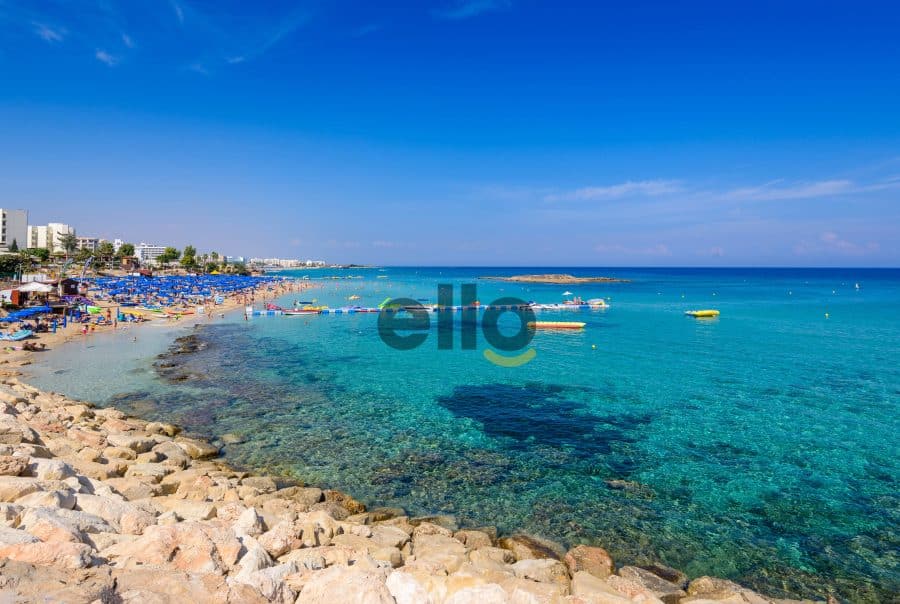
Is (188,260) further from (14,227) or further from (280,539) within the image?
(280,539)

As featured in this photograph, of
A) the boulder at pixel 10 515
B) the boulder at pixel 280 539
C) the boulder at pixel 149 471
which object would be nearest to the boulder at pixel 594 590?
the boulder at pixel 280 539

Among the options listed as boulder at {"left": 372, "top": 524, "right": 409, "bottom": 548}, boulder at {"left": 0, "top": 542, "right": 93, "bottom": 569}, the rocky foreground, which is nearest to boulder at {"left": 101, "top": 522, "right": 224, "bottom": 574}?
the rocky foreground

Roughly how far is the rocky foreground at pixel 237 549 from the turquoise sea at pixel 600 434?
1214mm

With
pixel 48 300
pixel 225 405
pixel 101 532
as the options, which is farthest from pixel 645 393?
pixel 48 300

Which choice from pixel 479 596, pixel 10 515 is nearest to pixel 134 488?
pixel 10 515

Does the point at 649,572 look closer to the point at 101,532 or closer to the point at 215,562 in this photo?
the point at 215,562

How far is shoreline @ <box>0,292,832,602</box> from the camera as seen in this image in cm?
679

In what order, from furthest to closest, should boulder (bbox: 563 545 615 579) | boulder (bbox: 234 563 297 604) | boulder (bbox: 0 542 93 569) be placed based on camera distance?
boulder (bbox: 563 545 615 579)
boulder (bbox: 234 563 297 604)
boulder (bbox: 0 542 93 569)

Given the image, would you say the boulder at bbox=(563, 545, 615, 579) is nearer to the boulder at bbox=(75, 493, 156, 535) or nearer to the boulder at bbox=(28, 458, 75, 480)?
the boulder at bbox=(75, 493, 156, 535)

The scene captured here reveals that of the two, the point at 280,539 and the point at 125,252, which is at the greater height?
the point at 125,252

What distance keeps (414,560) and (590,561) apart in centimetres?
356

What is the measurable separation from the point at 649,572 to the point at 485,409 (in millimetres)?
10696

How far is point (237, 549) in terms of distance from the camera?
277 inches

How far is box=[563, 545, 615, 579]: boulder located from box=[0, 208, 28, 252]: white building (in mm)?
149877
